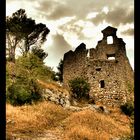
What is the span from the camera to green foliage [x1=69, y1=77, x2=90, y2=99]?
3781 cm

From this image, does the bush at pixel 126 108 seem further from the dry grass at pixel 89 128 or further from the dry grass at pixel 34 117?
the dry grass at pixel 89 128

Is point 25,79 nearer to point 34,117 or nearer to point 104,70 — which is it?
point 34,117

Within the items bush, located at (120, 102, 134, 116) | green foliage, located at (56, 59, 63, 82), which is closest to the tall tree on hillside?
green foliage, located at (56, 59, 63, 82)

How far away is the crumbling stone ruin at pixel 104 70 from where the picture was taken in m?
38.7

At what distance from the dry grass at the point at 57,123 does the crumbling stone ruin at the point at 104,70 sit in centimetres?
1254

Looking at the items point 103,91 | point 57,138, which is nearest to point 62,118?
point 57,138

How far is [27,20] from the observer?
49.8 meters

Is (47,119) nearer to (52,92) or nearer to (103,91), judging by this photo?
(52,92)

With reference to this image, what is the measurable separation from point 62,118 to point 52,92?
8128 mm

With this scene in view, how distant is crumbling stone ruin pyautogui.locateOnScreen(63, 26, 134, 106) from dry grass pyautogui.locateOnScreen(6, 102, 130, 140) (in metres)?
12.5

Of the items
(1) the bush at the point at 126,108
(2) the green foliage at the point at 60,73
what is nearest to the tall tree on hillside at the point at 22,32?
(2) the green foliage at the point at 60,73
